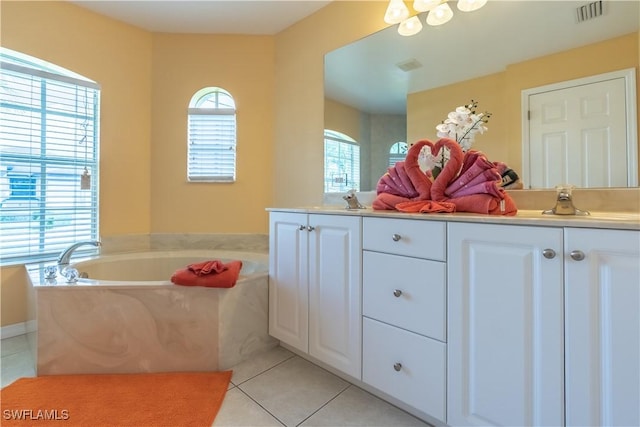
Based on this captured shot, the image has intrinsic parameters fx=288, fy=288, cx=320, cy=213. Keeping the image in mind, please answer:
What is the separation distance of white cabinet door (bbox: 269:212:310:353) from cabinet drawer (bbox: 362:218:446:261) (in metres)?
0.41

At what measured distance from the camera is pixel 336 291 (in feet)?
4.67

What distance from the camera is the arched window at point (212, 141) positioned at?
8.71 ft

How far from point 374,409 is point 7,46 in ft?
10.3

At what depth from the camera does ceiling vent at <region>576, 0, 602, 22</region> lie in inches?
47.3

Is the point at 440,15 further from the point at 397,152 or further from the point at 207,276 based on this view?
the point at 207,276

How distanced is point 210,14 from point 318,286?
91.9 inches

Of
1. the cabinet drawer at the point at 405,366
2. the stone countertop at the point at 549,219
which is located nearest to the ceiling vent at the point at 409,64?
the stone countertop at the point at 549,219

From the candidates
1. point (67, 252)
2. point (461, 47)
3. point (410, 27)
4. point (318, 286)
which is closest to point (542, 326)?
point (318, 286)

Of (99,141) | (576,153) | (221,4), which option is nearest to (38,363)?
(99,141)

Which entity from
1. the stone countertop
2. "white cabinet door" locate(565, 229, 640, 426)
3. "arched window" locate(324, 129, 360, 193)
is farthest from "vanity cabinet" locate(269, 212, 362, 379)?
"white cabinet door" locate(565, 229, 640, 426)

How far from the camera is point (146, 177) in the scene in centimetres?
263

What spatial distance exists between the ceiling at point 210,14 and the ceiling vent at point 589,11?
1619 mm

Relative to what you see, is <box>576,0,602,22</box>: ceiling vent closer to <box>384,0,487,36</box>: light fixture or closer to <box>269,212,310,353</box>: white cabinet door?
<box>384,0,487,36</box>: light fixture

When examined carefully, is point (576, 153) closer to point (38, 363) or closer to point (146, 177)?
point (38, 363)
